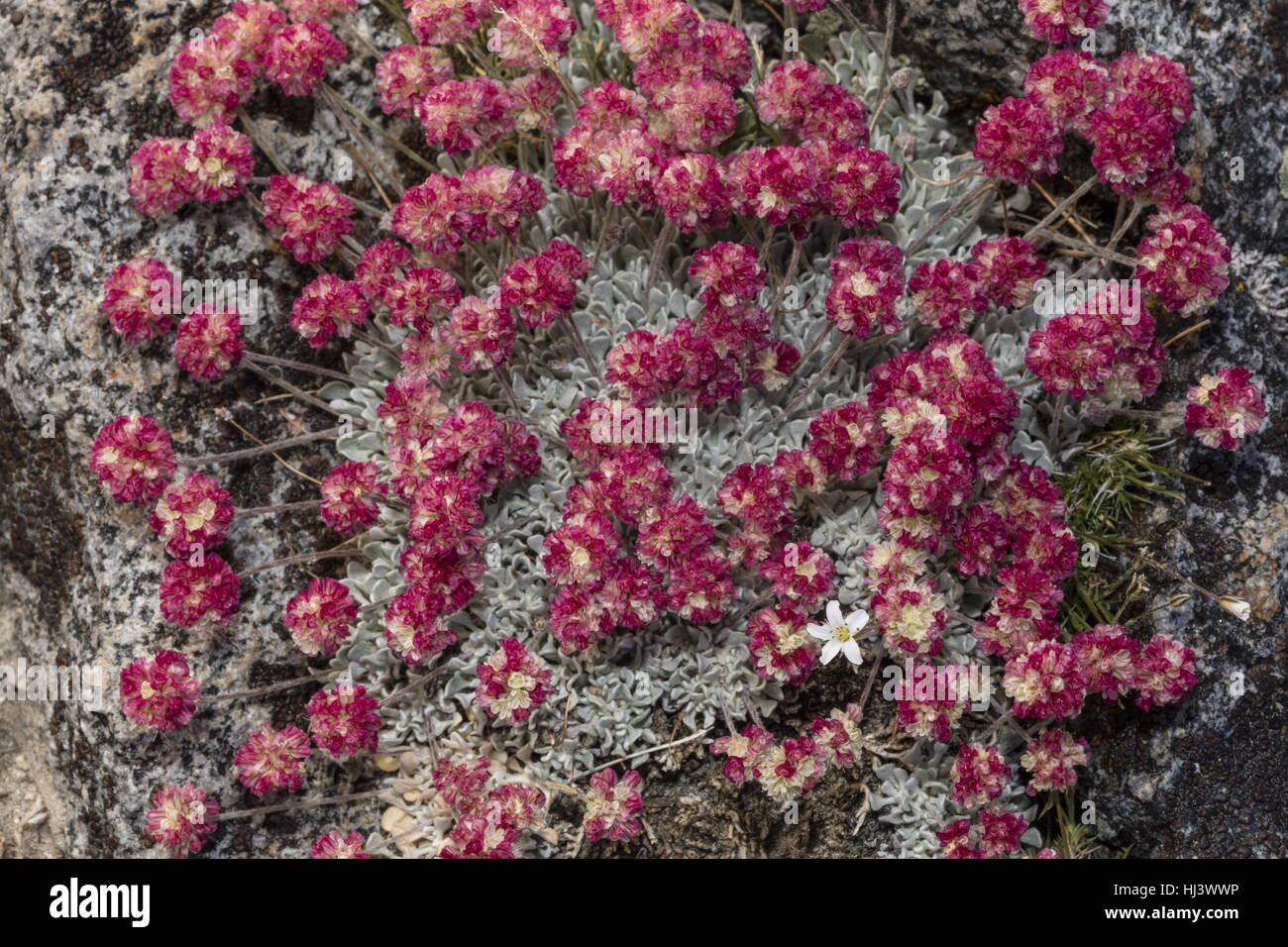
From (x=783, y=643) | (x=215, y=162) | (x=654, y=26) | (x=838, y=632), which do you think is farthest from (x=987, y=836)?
(x=215, y=162)

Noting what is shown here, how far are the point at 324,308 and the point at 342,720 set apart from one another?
4.97 feet

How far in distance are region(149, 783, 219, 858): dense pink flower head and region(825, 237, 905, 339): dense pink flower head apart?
2840mm

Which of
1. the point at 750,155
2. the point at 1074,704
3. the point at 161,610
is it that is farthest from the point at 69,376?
the point at 1074,704

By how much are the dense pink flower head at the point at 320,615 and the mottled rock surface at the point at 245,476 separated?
34 centimetres

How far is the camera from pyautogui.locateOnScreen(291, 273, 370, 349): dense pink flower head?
464 cm

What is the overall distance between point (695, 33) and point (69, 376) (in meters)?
2.70

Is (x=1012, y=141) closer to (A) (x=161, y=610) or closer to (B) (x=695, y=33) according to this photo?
(B) (x=695, y=33)

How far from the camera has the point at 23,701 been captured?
509 cm

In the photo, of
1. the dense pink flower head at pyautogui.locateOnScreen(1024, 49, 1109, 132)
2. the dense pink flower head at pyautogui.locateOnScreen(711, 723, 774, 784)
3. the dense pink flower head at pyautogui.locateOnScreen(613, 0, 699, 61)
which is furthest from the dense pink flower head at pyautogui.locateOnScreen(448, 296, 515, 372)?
the dense pink flower head at pyautogui.locateOnScreen(1024, 49, 1109, 132)

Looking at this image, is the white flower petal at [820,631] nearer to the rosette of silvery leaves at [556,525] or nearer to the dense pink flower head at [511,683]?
the rosette of silvery leaves at [556,525]

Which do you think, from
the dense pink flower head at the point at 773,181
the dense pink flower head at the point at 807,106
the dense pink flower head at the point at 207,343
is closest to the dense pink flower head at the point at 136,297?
the dense pink flower head at the point at 207,343

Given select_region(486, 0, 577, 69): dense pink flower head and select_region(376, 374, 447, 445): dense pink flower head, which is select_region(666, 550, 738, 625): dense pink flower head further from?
select_region(486, 0, 577, 69): dense pink flower head

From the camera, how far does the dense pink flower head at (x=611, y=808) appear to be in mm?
4324
